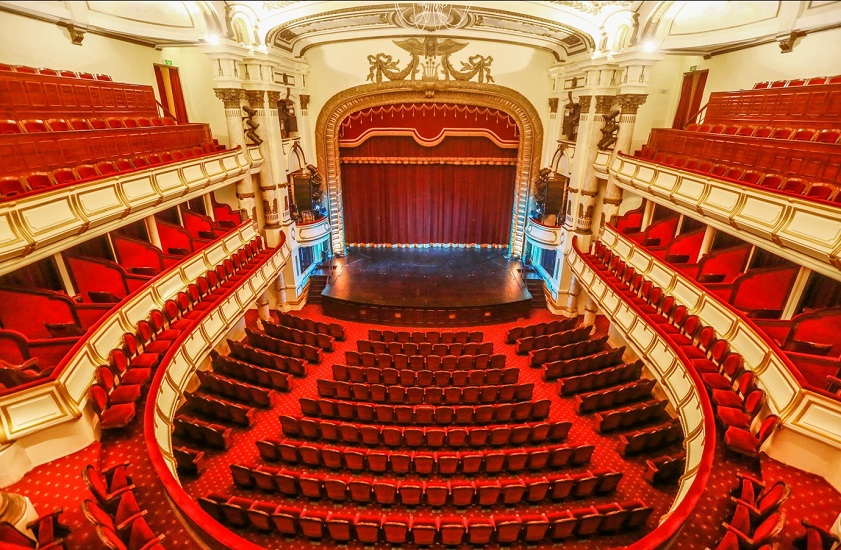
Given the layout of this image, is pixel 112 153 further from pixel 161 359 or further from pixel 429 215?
pixel 429 215

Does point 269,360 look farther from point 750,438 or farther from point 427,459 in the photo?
point 750,438

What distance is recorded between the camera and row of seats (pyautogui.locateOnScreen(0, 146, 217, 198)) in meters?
4.58

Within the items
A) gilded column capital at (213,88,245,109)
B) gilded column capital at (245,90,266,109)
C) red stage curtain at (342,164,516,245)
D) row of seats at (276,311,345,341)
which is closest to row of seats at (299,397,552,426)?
row of seats at (276,311,345,341)

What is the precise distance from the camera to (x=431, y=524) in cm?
420

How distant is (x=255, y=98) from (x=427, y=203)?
6.10 metres

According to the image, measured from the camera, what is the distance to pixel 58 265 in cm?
581

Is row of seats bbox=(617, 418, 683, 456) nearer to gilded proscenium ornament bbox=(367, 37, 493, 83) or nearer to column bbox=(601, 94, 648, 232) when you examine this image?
column bbox=(601, 94, 648, 232)

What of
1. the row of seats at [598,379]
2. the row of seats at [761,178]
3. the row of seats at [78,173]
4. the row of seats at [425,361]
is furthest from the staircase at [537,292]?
the row of seats at [78,173]

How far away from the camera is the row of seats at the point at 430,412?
6.16m

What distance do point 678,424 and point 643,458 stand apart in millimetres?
776

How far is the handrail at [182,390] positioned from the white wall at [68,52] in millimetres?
5048

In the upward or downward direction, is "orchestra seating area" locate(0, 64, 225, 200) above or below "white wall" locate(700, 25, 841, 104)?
below

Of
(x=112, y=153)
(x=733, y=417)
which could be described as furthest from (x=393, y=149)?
(x=733, y=417)

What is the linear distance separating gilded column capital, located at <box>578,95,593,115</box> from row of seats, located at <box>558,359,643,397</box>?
5842 mm
